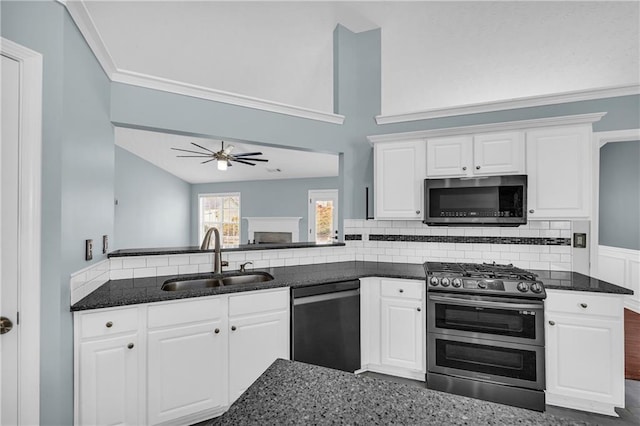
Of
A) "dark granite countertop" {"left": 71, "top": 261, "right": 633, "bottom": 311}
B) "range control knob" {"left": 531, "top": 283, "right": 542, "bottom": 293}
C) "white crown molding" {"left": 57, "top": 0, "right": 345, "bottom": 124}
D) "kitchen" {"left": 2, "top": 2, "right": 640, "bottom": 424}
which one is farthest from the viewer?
"range control knob" {"left": 531, "top": 283, "right": 542, "bottom": 293}

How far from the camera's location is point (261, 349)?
221 centimetres

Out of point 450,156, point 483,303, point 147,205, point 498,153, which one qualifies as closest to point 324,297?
point 483,303

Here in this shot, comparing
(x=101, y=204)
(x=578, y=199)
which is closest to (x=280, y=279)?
(x=101, y=204)

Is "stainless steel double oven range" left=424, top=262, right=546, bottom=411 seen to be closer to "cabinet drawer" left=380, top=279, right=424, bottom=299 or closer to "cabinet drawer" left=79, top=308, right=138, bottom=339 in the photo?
"cabinet drawer" left=380, top=279, right=424, bottom=299

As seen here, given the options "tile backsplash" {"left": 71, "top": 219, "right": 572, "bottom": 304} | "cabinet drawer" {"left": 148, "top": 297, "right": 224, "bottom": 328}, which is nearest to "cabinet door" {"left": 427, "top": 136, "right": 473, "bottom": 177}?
"tile backsplash" {"left": 71, "top": 219, "right": 572, "bottom": 304}

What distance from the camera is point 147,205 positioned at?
24.1 ft

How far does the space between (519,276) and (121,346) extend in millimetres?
2753

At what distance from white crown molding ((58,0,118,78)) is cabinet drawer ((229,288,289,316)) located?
70.7 inches

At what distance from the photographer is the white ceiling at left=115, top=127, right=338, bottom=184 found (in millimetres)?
5930

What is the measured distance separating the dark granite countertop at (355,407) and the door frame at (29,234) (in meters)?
1.36

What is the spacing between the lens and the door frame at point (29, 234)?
4.79 feet

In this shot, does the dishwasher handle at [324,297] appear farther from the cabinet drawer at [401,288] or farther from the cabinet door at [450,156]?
the cabinet door at [450,156]

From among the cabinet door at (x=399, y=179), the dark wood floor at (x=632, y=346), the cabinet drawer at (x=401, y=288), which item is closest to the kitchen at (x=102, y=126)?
the cabinet door at (x=399, y=179)

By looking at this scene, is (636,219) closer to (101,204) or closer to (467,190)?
(467,190)
